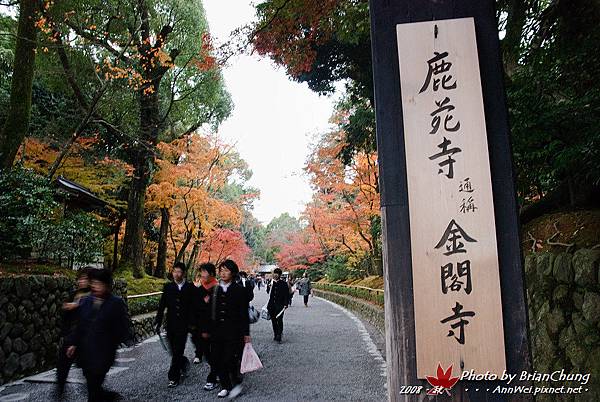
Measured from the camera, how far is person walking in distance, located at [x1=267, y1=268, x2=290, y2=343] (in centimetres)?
951

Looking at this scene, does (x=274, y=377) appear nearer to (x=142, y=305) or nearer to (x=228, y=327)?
(x=228, y=327)

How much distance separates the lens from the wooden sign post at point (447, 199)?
2312 millimetres

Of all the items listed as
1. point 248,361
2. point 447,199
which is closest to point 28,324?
point 248,361

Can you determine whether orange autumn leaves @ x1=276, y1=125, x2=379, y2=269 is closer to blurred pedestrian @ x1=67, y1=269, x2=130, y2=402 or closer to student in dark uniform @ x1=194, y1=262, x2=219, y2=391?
student in dark uniform @ x1=194, y1=262, x2=219, y2=391

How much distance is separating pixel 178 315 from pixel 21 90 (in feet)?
27.5

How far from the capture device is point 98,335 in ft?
13.0

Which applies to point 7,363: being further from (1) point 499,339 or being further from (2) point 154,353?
(1) point 499,339

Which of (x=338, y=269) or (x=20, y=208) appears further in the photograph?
(x=338, y=269)

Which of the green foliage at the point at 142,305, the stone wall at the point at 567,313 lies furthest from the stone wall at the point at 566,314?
the green foliage at the point at 142,305

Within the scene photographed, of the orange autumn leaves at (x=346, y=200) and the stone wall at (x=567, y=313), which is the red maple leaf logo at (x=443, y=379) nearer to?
the stone wall at (x=567, y=313)

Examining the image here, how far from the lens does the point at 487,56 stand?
2.60 metres

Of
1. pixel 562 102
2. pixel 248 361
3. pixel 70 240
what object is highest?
pixel 562 102

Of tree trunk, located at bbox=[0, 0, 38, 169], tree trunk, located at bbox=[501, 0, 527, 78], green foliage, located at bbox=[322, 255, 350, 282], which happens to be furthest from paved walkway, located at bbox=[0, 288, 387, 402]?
green foliage, located at bbox=[322, 255, 350, 282]

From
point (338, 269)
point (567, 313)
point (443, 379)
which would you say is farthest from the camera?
point (338, 269)
